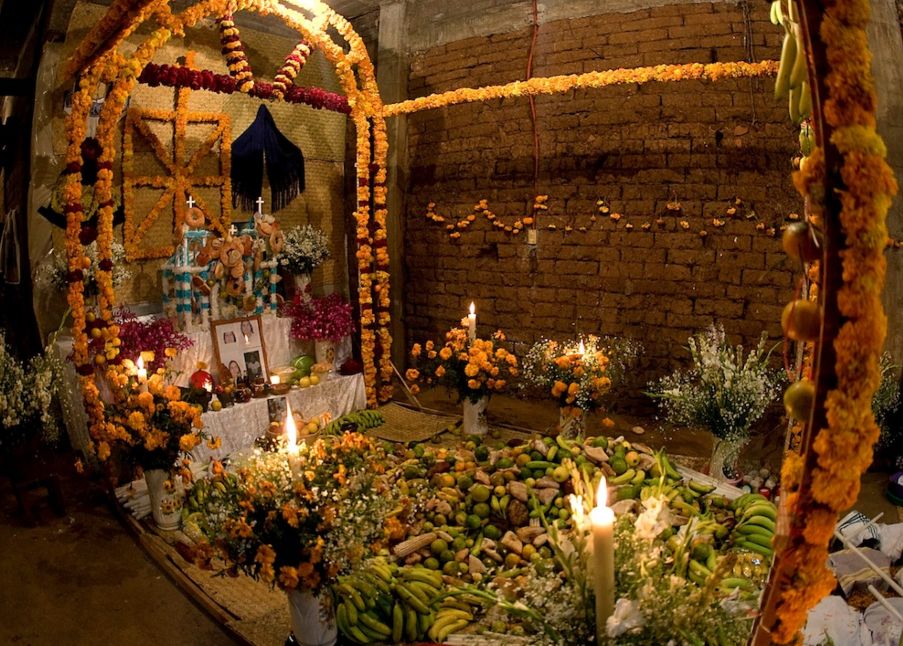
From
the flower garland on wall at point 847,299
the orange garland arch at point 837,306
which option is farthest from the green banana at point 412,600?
the flower garland on wall at point 847,299

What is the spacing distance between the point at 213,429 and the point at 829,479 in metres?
4.59

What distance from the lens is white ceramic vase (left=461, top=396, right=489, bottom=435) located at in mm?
5527

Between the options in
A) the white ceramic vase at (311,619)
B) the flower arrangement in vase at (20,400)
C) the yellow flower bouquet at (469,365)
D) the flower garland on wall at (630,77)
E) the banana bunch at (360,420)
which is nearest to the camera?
the white ceramic vase at (311,619)

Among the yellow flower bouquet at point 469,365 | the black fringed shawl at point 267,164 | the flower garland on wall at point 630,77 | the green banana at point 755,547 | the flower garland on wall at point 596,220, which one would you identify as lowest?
the green banana at point 755,547

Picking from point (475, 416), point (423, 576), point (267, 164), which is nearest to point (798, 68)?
point (423, 576)

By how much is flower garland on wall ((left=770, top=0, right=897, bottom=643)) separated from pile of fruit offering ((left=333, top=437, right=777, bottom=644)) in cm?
84

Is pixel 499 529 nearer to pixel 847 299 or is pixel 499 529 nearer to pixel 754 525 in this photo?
pixel 754 525

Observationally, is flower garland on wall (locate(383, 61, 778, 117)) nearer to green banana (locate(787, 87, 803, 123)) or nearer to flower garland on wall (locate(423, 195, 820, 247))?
flower garland on wall (locate(423, 195, 820, 247))

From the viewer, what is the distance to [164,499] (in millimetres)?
4234

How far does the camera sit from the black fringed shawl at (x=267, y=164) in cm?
686

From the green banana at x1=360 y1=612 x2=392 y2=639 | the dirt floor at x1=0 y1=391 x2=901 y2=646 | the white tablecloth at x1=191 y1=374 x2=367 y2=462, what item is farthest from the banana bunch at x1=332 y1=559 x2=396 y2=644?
the white tablecloth at x1=191 y1=374 x2=367 y2=462

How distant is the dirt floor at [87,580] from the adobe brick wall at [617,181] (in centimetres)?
166

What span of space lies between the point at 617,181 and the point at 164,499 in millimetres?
4633

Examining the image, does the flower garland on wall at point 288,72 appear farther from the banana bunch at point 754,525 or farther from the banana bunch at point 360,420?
the banana bunch at point 754,525
